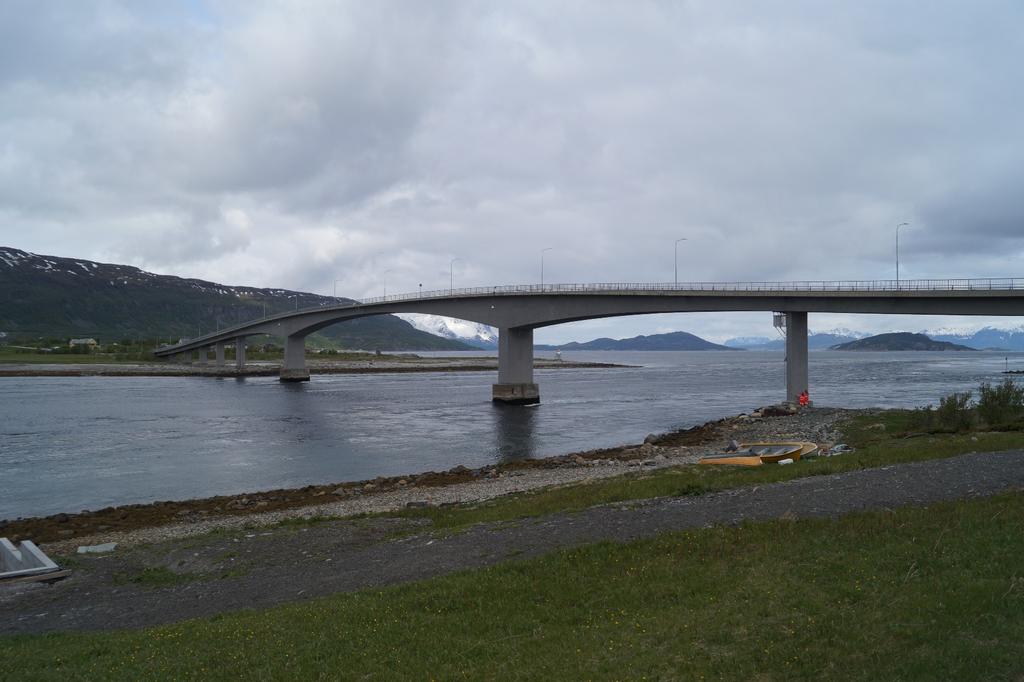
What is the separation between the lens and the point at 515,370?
64562mm

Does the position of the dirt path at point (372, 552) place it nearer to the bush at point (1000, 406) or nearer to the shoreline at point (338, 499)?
the shoreline at point (338, 499)

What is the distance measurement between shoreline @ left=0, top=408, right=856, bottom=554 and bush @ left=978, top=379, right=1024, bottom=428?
19.9 feet

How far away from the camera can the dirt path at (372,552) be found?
11.4 metres

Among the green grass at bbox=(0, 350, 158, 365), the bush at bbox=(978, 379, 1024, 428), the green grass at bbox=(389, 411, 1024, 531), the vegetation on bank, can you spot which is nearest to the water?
the green grass at bbox=(389, 411, 1024, 531)

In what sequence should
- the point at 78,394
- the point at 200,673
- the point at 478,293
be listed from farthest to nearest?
the point at 78,394 → the point at 478,293 → the point at 200,673

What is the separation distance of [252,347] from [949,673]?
19152cm

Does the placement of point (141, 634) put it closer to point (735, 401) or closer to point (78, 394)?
point (735, 401)

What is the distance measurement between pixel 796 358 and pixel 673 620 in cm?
4559

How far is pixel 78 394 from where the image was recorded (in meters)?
71.6

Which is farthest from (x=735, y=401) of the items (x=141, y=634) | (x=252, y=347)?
(x=252, y=347)

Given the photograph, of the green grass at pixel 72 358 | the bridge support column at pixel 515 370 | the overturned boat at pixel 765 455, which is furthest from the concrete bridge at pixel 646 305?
the green grass at pixel 72 358

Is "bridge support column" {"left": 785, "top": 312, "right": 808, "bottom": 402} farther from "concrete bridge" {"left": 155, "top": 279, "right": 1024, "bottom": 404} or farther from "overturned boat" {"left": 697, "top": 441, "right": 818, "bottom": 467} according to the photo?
"overturned boat" {"left": 697, "top": 441, "right": 818, "bottom": 467}

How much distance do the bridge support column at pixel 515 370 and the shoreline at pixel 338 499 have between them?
30.0 metres

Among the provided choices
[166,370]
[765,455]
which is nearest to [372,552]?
[765,455]
